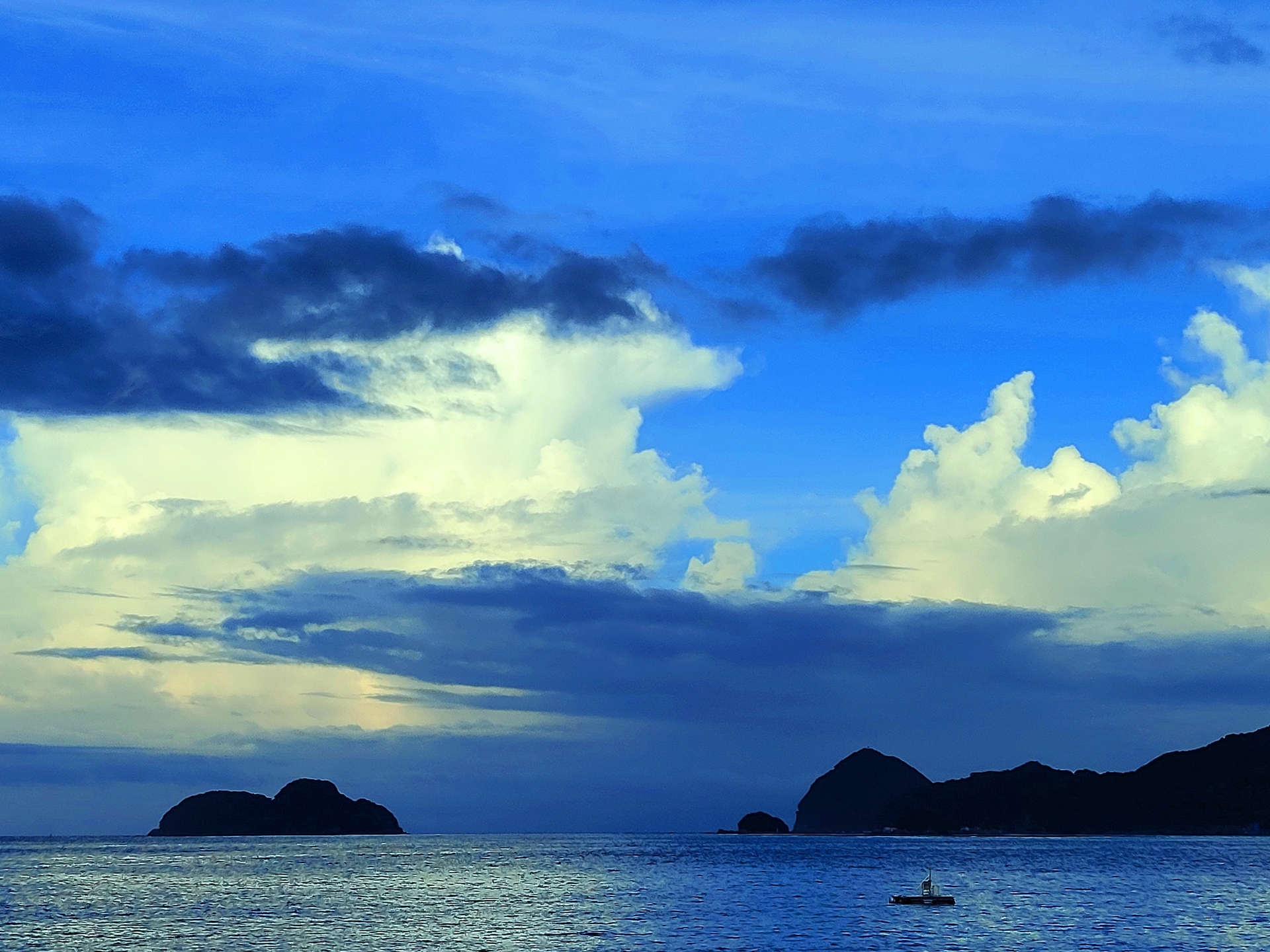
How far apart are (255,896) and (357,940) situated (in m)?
71.0

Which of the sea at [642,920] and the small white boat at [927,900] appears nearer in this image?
the sea at [642,920]

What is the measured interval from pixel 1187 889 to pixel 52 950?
154 metres

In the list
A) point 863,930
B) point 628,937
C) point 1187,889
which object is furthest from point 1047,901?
point 628,937

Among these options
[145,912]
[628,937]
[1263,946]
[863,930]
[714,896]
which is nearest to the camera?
[1263,946]

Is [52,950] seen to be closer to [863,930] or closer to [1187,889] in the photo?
[863,930]

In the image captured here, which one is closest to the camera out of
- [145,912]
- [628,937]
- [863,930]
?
[628,937]

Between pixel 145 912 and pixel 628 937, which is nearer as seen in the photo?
pixel 628 937

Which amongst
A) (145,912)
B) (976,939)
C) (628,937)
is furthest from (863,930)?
(145,912)

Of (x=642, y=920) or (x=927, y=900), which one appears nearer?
(x=642, y=920)

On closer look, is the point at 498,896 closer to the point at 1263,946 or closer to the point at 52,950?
the point at 52,950

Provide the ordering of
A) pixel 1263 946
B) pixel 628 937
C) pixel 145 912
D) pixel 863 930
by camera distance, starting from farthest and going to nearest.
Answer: pixel 145 912
pixel 863 930
pixel 628 937
pixel 1263 946

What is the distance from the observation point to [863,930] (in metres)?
133

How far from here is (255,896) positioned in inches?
7402

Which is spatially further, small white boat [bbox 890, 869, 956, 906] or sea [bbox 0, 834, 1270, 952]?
small white boat [bbox 890, 869, 956, 906]
